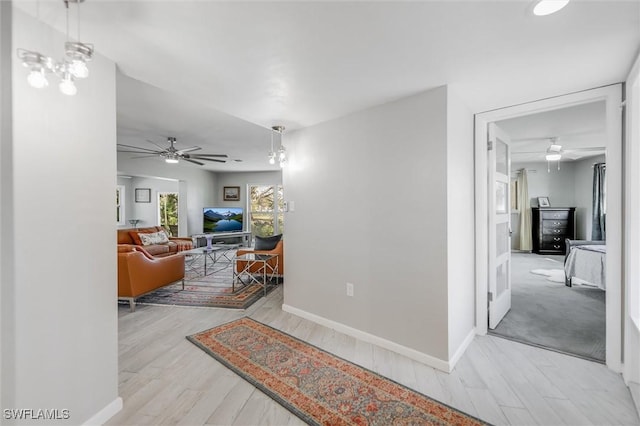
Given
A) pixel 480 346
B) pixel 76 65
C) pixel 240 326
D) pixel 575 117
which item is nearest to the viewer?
pixel 76 65

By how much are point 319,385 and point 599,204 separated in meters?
7.44

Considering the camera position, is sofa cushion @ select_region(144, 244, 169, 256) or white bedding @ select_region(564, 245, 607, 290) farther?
sofa cushion @ select_region(144, 244, 169, 256)

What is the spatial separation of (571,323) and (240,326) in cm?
358

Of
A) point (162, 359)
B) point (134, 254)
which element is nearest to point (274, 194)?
point (134, 254)

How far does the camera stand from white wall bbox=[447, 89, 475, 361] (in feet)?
7.11

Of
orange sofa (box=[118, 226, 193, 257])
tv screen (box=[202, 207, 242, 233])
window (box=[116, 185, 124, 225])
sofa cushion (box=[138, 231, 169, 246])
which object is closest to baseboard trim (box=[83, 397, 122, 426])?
orange sofa (box=[118, 226, 193, 257])

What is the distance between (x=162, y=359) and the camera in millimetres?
2289

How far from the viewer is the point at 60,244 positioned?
1.41m

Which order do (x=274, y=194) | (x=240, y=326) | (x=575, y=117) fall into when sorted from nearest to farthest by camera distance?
(x=240, y=326) → (x=575, y=117) → (x=274, y=194)

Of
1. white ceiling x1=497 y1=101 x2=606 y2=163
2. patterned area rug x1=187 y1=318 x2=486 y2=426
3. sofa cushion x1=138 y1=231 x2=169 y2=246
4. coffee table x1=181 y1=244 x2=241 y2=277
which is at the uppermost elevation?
white ceiling x1=497 y1=101 x2=606 y2=163

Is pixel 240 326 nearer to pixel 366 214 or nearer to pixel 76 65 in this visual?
pixel 366 214

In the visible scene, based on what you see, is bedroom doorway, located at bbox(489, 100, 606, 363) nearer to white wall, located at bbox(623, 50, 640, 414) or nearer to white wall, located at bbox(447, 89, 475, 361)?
white wall, located at bbox(623, 50, 640, 414)

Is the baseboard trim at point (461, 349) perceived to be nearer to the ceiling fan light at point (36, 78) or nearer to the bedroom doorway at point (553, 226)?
the bedroom doorway at point (553, 226)

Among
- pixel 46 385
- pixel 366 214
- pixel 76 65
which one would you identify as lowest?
pixel 46 385
